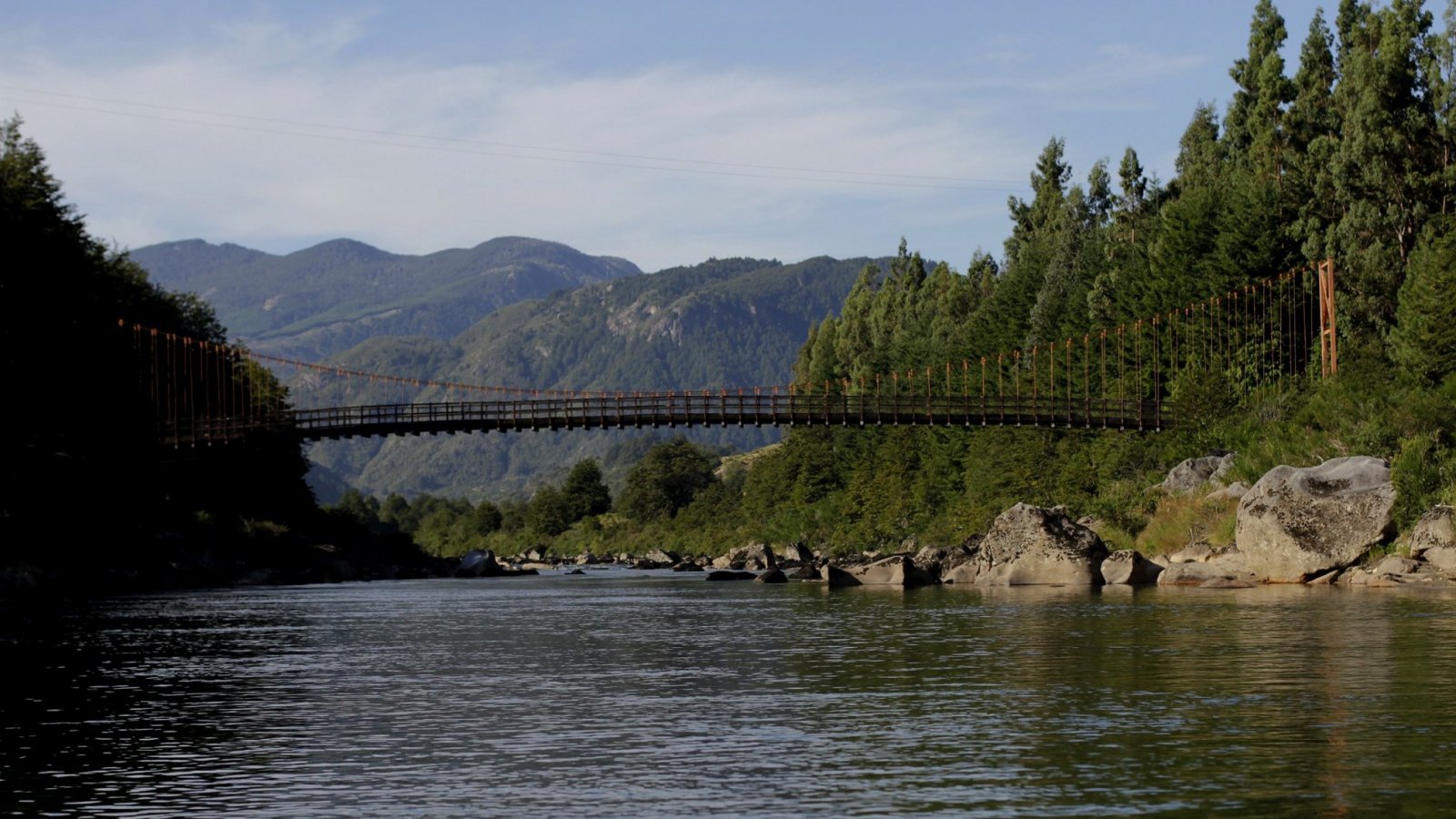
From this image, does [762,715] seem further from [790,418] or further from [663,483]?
[663,483]

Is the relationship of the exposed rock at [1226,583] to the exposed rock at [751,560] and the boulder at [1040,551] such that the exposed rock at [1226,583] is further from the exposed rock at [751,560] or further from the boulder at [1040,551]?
the exposed rock at [751,560]

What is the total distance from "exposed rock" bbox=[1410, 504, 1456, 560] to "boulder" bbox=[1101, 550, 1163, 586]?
10.0 m

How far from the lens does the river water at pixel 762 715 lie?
1798 centimetres

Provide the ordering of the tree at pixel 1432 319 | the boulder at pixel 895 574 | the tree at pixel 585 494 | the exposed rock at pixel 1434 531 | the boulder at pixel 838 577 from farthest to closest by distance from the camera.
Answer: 1. the tree at pixel 585 494
2. the boulder at pixel 838 577
3. the boulder at pixel 895 574
4. the tree at pixel 1432 319
5. the exposed rock at pixel 1434 531

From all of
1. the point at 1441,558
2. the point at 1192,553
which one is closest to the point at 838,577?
the point at 1192,553

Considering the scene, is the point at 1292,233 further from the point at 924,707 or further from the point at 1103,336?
the point at 924,707

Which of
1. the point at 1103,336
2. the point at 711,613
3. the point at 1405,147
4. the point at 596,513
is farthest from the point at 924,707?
the point at 596,513

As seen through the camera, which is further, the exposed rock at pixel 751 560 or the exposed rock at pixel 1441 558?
the exposed rock at pixel 751 560

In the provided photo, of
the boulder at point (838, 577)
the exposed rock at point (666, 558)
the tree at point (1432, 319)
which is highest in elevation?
the tree at point (1432, 319)

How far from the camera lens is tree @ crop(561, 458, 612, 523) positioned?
192m

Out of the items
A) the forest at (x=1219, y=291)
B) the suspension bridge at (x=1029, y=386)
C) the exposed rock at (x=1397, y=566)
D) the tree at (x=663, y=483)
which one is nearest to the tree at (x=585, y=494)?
the tree at (x=663, y=483)

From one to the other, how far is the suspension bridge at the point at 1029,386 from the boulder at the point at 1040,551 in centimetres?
2233

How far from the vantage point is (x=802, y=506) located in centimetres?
13938

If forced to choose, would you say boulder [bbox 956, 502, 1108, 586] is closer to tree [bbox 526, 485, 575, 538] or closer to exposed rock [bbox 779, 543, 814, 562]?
exposed rock [bbox 779, 543, 814, 562]
